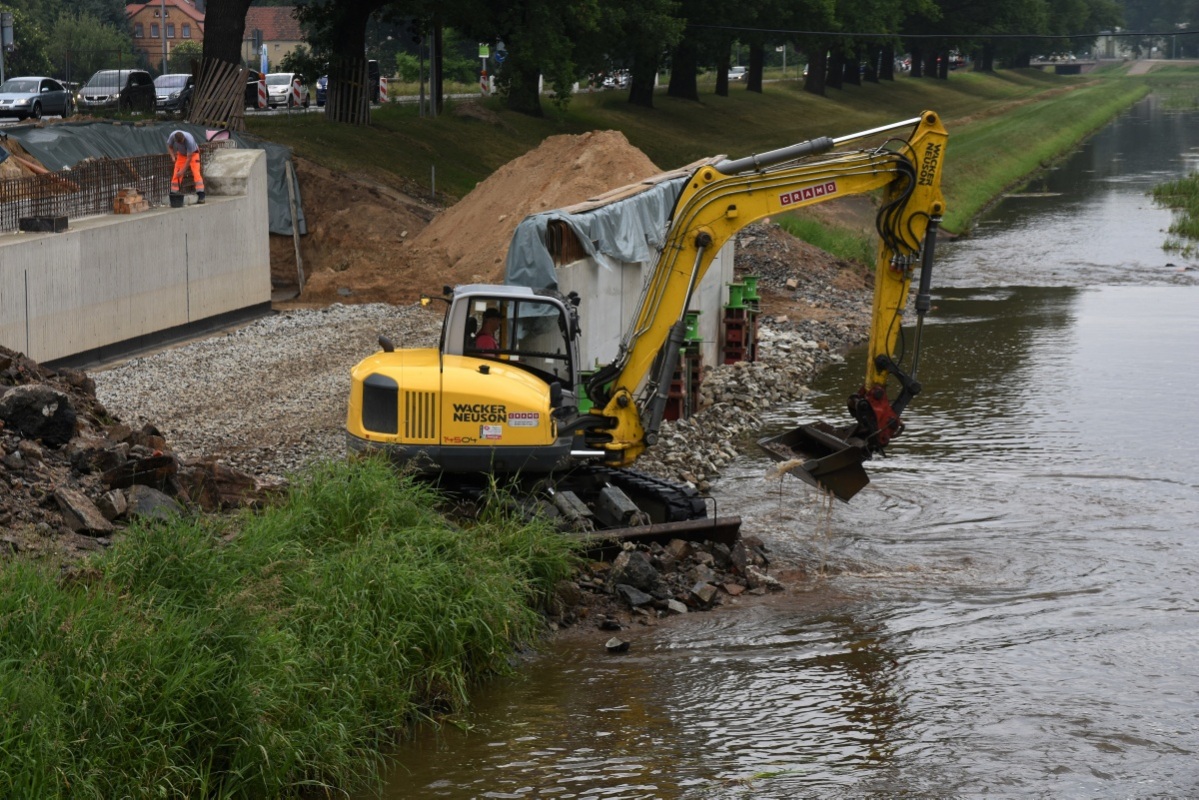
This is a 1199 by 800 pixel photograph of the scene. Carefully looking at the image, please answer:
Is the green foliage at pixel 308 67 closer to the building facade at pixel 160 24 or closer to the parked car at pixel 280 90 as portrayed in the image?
the parked car at pixel 280 90

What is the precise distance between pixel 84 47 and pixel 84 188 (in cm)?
6701

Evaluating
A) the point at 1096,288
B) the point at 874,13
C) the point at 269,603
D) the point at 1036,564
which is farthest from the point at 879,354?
the point at 874,13

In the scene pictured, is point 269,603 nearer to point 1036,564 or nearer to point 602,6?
point 1036,564

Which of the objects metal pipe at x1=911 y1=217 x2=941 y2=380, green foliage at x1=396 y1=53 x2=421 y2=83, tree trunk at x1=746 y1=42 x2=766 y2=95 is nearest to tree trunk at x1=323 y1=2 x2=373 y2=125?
metal pipe at x1=911 y1=217 x2=941 y2=380

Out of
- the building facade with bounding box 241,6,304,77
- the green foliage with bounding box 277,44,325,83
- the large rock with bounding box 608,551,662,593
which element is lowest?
the large rock with bounding box 608,551,662,593

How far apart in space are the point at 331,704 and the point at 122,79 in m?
41.3

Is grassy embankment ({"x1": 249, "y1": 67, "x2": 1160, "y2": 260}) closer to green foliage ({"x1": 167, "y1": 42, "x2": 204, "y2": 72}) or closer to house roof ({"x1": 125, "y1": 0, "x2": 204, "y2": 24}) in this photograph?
green foliage ({"x1": 167, "y1": 42, "x2": 204, "y2": 72})

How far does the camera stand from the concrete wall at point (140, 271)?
770 inches

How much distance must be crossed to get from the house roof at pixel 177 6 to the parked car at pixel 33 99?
6265cm

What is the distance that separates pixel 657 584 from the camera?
1341 cm

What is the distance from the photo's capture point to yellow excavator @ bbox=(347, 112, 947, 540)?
13.3 meters

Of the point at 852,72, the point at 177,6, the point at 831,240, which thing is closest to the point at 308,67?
the point at 831,240

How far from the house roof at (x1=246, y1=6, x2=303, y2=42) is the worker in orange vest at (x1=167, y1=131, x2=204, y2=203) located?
10384 centimetres

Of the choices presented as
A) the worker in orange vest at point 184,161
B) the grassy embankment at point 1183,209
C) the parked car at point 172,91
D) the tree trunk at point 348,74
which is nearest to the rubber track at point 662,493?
the worker in orange vest at point 184,161
